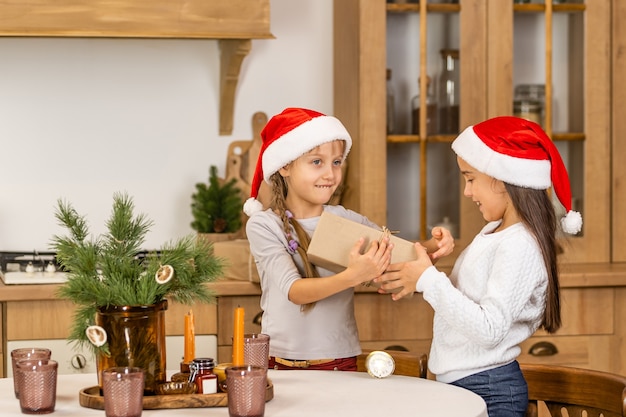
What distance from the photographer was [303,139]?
211 cm

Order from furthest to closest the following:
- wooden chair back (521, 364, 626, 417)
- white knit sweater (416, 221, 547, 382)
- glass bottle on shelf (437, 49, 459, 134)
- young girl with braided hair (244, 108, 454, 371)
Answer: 1. glass bottle on shelf (437, 49, 459, 134)
2. young girl with braided hair (244, 108, 454, 371)
3. white knit sweater (416, 221, 547, 382)
4. wooden chair back (521, 364, 626, 417)

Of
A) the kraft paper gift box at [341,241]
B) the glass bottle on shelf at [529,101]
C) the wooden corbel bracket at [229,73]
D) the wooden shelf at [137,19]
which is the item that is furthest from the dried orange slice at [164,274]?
the glass bottle on shelf at [529,101]

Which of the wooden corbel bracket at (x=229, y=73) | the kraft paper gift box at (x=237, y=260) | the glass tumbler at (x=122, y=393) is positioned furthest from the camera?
the wooden corbel bracket at (x=229, y=73)

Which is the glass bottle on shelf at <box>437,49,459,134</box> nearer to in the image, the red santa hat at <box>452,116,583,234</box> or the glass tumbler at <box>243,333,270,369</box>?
the red santa hat at <box>452,116,583,234</box>

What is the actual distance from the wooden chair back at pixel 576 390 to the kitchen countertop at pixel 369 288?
94cm

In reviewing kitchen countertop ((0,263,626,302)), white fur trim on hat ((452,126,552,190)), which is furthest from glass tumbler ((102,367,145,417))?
kitchen countertop ((0,263,626,302))

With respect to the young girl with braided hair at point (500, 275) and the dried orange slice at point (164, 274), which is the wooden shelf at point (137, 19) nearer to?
the young girl with braided hair at point (500, 275)

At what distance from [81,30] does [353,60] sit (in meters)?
0.82

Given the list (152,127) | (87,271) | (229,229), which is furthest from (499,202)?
(152,127)

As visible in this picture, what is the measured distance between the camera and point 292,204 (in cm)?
219

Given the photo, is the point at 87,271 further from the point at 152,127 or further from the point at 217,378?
the point at 152,127

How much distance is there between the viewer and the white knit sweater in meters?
1.72

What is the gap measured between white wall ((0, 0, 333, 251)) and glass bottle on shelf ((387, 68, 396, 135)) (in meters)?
0.33

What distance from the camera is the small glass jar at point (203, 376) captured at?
155 centimetres
